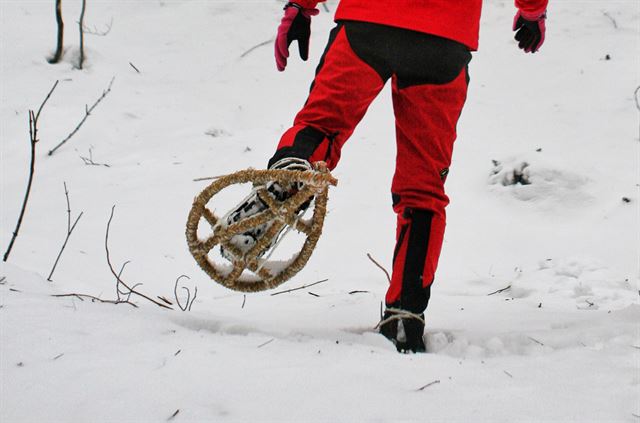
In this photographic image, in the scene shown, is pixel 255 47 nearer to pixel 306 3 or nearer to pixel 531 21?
pixel 306 3

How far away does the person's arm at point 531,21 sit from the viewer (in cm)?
206

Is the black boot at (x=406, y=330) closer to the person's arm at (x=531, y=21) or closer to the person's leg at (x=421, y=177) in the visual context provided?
the person's leg at (x=421, y=177)

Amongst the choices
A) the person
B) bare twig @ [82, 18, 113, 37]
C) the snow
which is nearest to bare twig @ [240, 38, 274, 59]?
the snow

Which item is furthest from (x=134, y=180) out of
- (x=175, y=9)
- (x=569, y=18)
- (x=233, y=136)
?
(x=569, y=18)

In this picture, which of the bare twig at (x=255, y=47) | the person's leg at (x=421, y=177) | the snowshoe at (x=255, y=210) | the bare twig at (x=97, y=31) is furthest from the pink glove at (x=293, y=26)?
the bare twig at (x=97, y=31)

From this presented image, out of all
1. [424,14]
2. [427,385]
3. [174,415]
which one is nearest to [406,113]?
[424,14]

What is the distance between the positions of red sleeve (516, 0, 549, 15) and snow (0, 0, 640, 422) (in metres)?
1.05

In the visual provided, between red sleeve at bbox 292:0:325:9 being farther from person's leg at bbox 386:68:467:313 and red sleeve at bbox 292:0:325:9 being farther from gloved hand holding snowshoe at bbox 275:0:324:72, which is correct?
person's leg at bbox 386:68:467:313

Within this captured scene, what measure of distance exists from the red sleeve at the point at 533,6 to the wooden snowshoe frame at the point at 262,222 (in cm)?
112

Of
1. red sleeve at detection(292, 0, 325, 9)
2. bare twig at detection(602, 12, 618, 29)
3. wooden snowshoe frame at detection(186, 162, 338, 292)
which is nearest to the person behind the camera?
wooden snowshoe frame at detection(186, 162, 338, 292)

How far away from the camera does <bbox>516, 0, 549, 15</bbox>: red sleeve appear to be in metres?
2.05

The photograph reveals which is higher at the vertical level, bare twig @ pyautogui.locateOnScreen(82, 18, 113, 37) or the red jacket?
the red jacket

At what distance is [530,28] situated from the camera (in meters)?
2.09

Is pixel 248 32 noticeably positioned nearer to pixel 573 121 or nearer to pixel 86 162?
pixel 86 162
